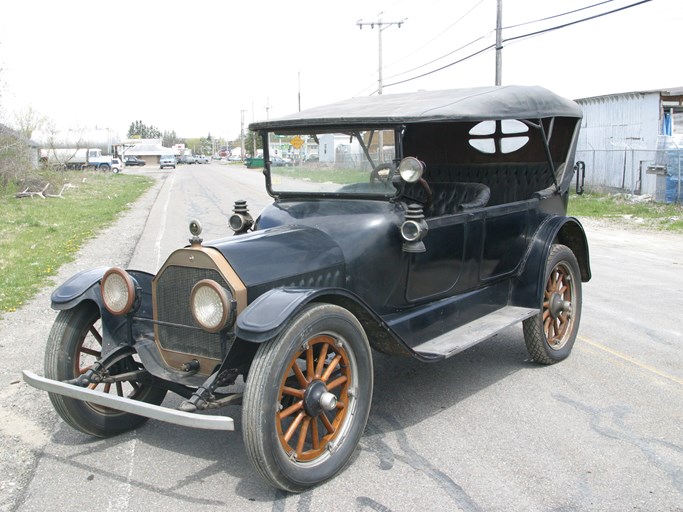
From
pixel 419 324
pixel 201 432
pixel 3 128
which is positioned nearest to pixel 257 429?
pixel 201 432

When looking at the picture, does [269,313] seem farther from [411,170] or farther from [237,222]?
[237,222]

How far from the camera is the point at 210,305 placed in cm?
355

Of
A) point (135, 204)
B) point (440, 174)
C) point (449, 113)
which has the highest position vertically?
point (449, 113)

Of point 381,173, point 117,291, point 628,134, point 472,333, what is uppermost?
point 628,134

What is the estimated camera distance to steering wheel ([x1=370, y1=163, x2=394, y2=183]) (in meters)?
4.47

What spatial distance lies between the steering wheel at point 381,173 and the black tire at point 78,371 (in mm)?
1903

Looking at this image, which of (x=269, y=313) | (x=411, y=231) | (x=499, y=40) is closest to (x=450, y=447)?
(x=411, y=231)

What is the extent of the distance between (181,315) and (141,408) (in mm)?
794

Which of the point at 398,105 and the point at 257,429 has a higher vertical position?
the point at 398,105

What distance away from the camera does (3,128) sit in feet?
80.6

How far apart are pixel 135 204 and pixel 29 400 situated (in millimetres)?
18938

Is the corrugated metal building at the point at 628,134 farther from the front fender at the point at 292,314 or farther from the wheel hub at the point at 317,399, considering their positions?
the wheel hub at the point at 317,399

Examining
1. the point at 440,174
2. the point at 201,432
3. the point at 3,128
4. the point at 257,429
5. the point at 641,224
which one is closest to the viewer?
the point at 257,429

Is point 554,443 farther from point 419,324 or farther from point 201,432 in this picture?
point 201,432
